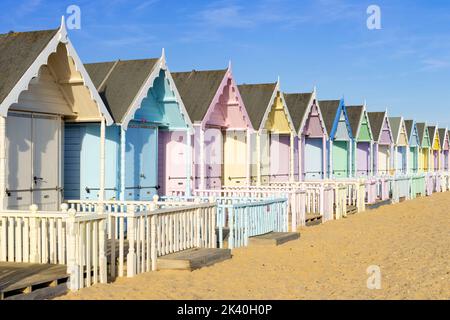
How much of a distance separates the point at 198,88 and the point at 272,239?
6.64 m

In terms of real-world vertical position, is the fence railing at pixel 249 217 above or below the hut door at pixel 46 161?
below

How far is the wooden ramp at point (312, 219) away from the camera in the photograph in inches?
762

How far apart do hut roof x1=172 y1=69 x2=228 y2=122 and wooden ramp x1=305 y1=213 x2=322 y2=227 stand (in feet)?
13.3

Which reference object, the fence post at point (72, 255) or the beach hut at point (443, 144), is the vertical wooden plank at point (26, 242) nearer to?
the fence post at point (72, 255)

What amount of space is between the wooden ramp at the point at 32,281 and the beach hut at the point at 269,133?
488 inches

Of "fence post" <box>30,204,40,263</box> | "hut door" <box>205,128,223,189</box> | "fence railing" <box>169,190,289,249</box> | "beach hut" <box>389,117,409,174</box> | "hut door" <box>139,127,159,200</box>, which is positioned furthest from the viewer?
"beach hut" <box>389,117,409,174</box>

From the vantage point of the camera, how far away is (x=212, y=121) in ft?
68.2

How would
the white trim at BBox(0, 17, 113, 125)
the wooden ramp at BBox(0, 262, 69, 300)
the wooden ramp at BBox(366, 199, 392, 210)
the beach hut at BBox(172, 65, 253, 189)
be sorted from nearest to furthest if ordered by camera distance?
1. the wooden ramp at BBox(0, 262, 69, 300)
2. the white trim at BBox(0, 17, 113, 125)
3. the beach hut at BBox(172, 65, 253, 189)
4. the wooden ramp at BBox(366, 199, 392, 210)

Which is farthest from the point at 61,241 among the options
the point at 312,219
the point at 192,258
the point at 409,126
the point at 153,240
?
the point at 409,126

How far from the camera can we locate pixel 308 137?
28.4m

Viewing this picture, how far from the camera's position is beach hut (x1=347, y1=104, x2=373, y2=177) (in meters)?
31.9

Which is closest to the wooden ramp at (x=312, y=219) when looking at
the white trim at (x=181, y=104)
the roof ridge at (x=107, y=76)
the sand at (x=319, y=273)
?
the sand at (x=319, y=273)

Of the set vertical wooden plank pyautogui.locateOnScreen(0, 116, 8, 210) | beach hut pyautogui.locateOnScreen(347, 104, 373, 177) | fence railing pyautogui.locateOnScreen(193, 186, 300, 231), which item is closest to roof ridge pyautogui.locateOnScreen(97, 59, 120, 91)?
fence railing pyautogui.locateOnScreen(193, 186, 300, 231)

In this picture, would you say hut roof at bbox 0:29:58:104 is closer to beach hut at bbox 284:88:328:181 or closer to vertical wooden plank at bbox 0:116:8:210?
vertical wooden plank at bbox 0:116:8:210
